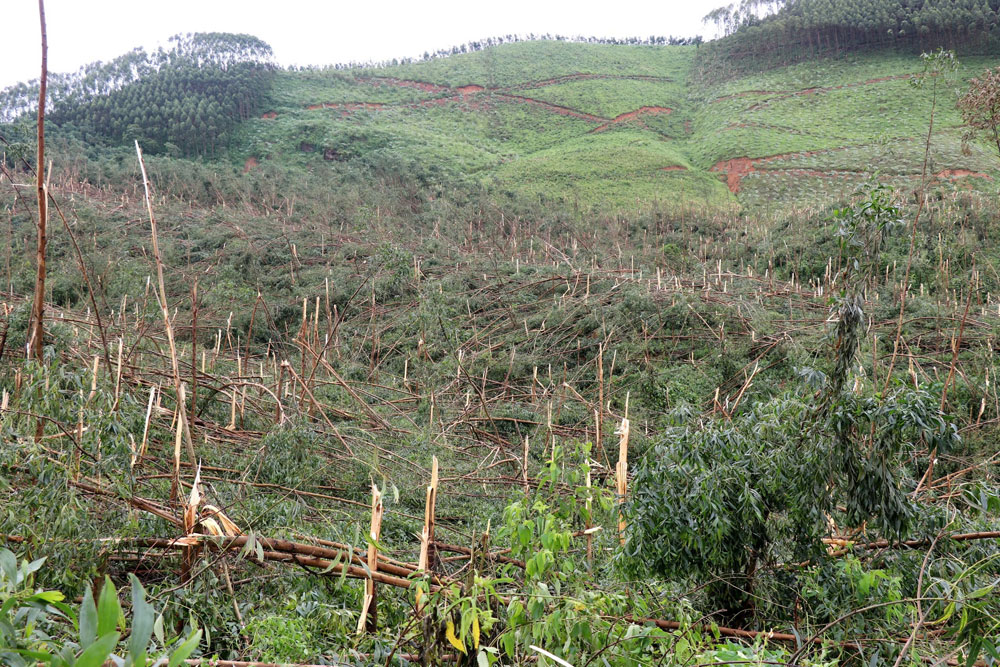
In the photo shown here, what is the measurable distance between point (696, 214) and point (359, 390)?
1689 centimetres

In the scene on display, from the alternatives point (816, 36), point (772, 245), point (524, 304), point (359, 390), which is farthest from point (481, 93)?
point (359, 390)

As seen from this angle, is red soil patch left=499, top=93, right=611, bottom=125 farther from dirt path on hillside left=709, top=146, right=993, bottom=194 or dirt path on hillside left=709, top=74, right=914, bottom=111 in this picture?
dirt path on hillside left=709, top=146, right=993, bottom=194

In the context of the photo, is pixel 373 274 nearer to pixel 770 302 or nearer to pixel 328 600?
pixel 770 302

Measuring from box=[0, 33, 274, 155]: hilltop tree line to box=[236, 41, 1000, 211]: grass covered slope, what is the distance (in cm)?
176

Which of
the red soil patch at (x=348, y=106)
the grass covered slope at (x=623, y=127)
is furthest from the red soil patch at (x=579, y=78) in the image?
the red soil patch at (x=348, y=106)

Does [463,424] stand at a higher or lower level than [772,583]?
lower

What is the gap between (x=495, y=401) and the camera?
9047 mm

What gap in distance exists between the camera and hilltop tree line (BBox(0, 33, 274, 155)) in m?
30.0

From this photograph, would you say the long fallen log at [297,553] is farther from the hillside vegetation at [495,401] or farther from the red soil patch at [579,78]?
the red soil patch at [579,78]

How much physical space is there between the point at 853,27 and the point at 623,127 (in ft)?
54.0

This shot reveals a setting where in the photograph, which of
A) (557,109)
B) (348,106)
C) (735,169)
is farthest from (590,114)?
(348,106)

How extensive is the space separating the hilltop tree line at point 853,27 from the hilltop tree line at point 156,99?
114 ft

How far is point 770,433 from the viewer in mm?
3055

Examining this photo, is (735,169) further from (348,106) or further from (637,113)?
(348,106)
